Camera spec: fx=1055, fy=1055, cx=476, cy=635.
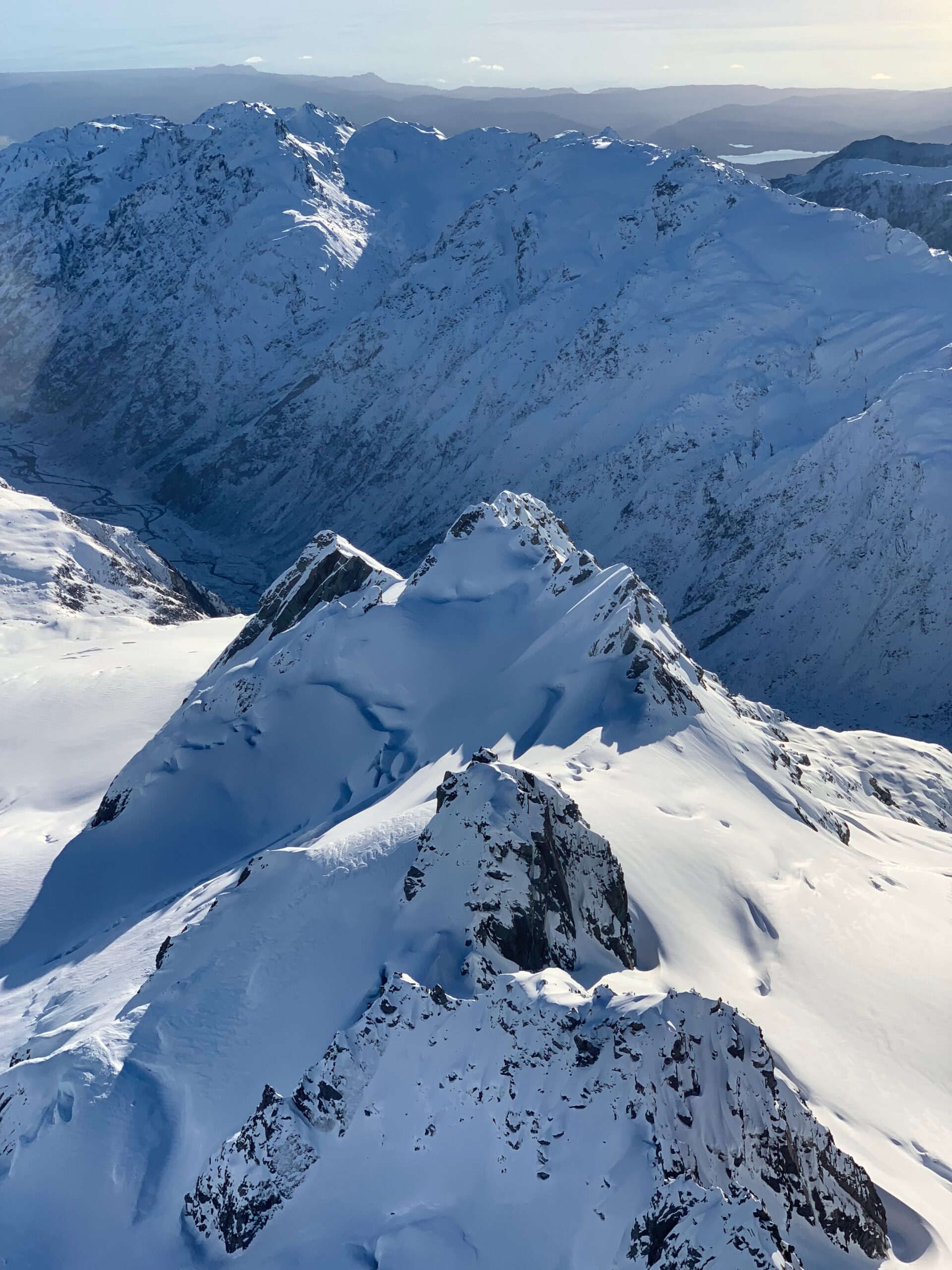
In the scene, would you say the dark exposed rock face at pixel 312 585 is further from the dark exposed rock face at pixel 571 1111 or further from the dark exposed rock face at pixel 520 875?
the dark exposed rock face at pixel 571 1111

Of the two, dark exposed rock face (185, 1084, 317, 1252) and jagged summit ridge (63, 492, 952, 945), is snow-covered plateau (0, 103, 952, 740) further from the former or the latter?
dark exposed rock face (185, 1084, 317, 1252)

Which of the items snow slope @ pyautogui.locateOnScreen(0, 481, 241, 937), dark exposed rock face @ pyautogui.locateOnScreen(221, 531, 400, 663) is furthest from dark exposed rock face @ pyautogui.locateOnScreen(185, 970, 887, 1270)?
dark exposed rock face @ pyautogui.locateOnScreen(221, 531, 400, 663)

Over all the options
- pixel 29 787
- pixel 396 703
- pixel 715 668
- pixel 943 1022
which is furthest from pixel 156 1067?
pixel 715 668

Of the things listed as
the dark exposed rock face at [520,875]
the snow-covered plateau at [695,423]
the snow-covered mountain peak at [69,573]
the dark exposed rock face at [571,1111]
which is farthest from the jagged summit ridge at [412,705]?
the snow-covered plateau at [695,423]

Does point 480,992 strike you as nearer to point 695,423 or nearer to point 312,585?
point 312,585

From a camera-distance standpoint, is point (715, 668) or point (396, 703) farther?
point (715, 668)

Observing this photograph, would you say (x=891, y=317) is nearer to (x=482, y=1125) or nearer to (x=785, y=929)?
(x=785, y=929)
